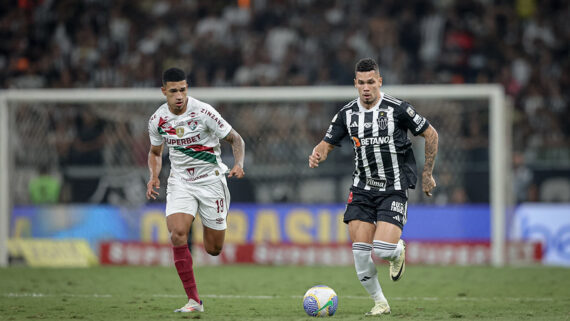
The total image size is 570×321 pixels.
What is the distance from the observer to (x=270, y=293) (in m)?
10.6

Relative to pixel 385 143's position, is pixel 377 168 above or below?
below

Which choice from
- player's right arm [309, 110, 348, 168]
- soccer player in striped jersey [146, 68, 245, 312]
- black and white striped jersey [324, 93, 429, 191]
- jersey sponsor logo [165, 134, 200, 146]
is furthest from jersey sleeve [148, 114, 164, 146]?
black and white striped jersey [324, 93, 429, 191]

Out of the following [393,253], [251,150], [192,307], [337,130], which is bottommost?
[192,307]

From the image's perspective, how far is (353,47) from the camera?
20375mm

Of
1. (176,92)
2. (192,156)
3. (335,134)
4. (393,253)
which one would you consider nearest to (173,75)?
(176,92)

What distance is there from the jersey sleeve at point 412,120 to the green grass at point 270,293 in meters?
1.74

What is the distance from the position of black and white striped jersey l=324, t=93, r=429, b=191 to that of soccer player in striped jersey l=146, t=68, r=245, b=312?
4.13 feet

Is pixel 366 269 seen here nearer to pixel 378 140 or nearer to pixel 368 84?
pixel 378 140

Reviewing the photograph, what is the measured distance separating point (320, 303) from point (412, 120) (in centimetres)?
190

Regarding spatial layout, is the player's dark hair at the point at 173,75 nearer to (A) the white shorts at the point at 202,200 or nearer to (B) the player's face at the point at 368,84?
(A) the white shorts at the point at 202,200

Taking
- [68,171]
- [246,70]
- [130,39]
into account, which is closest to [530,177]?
[246,70]

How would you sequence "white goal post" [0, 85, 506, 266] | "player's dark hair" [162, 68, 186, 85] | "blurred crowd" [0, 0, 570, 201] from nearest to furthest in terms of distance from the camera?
"player's dark hair" [162, 68, 186, 85] < "white goal post" [0, 85, 506, 266] < "blurred crowd" [0, 0, 570, 201]

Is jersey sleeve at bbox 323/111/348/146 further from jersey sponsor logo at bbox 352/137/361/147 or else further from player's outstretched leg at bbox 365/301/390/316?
player's outstretched leg at bbox 365/301/390/316

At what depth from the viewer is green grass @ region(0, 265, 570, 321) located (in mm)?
8227
